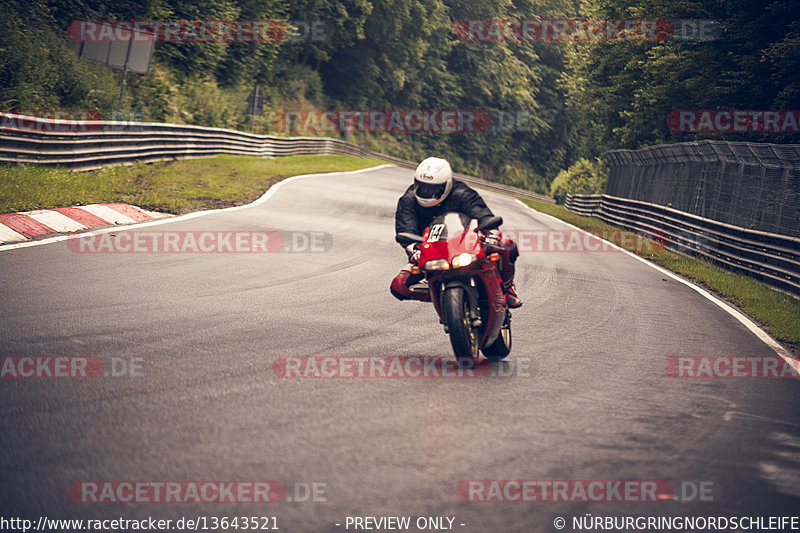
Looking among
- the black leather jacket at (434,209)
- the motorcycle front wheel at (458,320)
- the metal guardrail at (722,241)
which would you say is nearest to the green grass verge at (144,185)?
the black leather jacket at (434,209)

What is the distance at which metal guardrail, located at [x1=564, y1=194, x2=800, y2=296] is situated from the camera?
13.1 metres

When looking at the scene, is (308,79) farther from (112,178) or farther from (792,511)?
(792,511)

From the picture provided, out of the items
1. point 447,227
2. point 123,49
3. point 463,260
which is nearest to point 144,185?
point 123,49

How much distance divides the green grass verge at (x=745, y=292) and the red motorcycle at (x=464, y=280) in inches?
157

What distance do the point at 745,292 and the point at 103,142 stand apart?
13.8m

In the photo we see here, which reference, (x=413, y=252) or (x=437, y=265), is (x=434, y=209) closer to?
(x=413, y=252)

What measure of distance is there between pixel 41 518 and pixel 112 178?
14.9 m

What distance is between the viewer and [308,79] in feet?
181

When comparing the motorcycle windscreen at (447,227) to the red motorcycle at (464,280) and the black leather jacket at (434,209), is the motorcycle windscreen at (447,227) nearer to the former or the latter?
the red motorcycle at (464,280)

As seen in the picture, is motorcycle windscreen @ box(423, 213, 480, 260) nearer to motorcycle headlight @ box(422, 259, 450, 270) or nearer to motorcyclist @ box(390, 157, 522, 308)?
motorcycle headlight @ box(422, 259, 450, 270)

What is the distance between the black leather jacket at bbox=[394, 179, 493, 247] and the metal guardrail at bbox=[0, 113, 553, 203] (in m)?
10.3

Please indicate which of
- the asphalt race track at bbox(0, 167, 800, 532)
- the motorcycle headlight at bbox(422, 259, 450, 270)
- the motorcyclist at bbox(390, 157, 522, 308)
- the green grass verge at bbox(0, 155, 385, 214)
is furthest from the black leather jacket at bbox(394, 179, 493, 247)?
the green grass verge at bbox(0, 155, 385, 214)

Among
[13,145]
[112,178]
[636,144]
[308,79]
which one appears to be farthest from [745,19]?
[308,79]

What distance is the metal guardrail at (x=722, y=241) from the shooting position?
13141 millimetres
